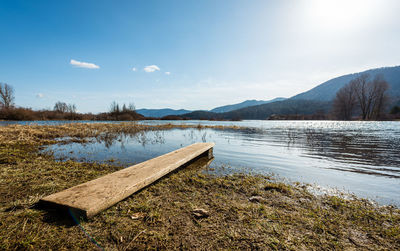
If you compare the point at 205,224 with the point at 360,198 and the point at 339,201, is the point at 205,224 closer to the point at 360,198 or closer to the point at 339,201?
the point at 339,201

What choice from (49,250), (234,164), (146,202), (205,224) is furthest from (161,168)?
(234,164)

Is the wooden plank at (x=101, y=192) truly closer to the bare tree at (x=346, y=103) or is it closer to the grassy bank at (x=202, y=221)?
the grassy bank at (x=202, y=221)

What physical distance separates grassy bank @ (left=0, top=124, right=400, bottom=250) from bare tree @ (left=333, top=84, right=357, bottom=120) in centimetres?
7401

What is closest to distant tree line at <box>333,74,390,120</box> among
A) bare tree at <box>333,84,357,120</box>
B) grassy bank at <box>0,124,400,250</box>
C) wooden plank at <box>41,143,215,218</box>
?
bare tree at <box>333,84,357,120</box>

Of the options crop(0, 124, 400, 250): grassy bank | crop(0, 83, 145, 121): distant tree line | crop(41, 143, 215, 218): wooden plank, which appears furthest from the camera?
crop(0, 83, 145, 121): distant tree line

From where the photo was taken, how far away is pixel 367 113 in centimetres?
5716

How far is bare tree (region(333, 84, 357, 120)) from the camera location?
57.6 meters

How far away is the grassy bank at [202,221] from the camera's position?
6.58 ft

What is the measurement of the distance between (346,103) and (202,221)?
77.5 metres

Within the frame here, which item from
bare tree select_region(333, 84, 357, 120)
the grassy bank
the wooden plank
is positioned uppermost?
bare tree select_region(333, 84, 357, 120)

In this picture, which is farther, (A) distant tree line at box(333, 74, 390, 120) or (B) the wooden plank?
(A) distant tree line at box(333, 74, 390, 120)

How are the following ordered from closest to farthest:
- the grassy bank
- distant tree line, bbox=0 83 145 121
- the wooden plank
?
the grassy bank, the wooden plank, distant tree line, bbox=0 83 145 121

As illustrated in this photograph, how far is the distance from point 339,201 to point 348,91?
247 feet

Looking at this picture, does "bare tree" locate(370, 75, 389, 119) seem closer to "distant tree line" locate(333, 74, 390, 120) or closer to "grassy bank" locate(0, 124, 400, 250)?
"distant tree line" locate(333, 74, 390, 120)
